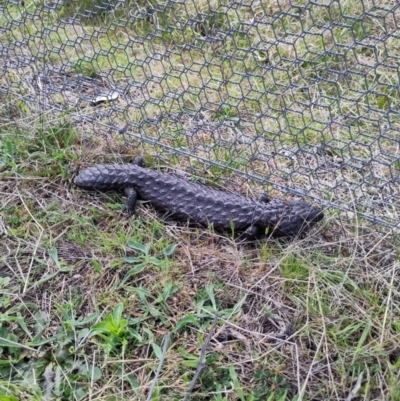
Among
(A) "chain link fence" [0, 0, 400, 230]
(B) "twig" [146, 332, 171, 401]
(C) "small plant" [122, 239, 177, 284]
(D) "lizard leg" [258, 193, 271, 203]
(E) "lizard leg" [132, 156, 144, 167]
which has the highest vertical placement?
(A) "chain link fence" [0, 0, 400, 230]

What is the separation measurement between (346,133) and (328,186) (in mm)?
415

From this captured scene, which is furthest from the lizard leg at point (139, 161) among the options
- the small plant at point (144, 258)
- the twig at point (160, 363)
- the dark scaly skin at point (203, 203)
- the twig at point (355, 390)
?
the twig at point (355, 390)

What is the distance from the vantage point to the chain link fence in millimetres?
2746

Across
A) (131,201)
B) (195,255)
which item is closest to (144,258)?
(195,255)

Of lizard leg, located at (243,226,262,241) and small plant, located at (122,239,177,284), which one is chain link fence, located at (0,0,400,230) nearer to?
lizard leg, located at (243,226,262,241)

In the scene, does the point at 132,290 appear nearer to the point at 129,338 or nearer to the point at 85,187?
the point at 129,338

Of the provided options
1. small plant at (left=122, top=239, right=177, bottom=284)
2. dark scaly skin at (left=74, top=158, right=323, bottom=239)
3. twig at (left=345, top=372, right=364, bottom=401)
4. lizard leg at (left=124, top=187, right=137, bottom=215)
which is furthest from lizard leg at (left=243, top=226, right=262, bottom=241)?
twig at (left=345, top=372, right=364, bottom=401)

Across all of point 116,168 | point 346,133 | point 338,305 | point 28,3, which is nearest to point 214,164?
point 116,168

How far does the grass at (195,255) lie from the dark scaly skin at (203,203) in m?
0.06

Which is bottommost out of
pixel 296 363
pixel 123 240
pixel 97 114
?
pixel 296 363

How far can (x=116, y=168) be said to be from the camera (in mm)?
2926

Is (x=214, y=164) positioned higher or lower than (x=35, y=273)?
Result: higher

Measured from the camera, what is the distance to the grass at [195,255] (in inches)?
87.7

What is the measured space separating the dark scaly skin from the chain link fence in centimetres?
14
